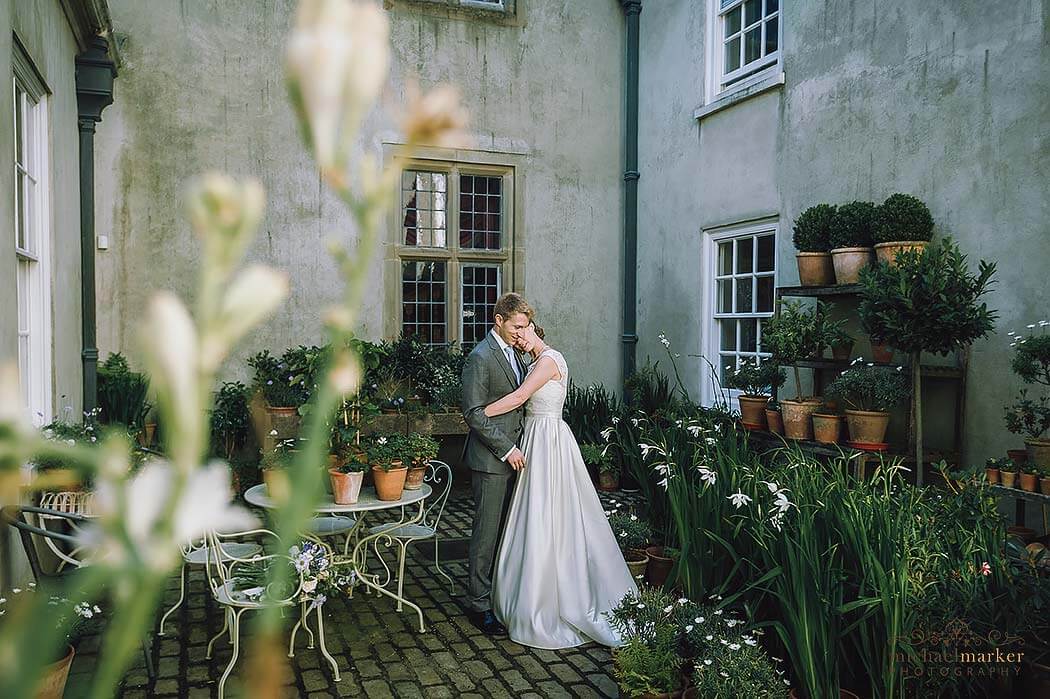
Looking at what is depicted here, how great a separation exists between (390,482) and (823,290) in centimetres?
359

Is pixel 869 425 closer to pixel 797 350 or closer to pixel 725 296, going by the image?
pixel 797 350

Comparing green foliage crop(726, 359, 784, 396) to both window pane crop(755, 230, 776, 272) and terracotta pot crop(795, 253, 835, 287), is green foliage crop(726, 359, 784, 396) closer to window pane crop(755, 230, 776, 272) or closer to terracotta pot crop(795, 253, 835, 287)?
terracotta pot crop(795, 253, 835, 287)

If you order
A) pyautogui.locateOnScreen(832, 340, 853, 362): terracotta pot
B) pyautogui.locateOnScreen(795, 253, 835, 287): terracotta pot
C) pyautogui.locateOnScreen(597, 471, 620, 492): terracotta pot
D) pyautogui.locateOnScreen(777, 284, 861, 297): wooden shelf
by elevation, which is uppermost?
pyautogui.locateOnScreen(795, 253, 835, 287): terracotta pot

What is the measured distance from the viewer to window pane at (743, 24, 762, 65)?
7.79 m

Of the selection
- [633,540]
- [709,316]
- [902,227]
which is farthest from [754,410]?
[633,540]

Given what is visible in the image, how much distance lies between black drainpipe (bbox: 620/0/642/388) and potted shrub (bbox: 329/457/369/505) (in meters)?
5.32

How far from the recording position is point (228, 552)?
4453 millimetres

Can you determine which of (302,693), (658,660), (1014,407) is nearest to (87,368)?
(302,693)

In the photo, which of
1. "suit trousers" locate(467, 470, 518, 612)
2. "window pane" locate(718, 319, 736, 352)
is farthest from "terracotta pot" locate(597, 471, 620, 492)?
"suit trousers" locate(467, 470, 518, 612)

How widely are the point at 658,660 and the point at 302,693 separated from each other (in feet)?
5.03

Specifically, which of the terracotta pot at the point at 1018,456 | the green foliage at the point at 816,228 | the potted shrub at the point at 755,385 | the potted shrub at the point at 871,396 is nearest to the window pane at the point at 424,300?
the potted shrub at the point at 755,385

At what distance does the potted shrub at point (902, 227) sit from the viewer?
568 cm

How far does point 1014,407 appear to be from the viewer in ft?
15.9

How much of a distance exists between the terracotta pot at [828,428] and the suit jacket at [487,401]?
8.43ft
